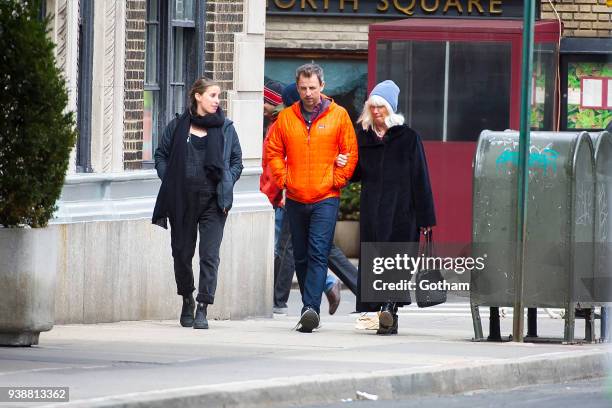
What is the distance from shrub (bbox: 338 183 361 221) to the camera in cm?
2302

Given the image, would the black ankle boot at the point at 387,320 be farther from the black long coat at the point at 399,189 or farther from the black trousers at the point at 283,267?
the black trousers at the point at 283,267

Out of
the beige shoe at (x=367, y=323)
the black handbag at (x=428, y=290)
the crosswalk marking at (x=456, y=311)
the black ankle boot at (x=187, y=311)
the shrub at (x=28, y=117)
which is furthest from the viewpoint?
the crosswalk marking at (x=456, y=311)

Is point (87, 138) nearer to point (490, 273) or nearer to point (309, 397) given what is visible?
point (490, 273)

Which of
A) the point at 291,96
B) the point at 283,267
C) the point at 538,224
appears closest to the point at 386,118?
the point at 538,224

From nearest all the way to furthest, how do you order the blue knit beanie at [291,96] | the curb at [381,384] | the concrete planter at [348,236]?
1. the curb at [381,384]
2. the blue knit beanie at [291,96]
3. the concrete planter at [348,236]

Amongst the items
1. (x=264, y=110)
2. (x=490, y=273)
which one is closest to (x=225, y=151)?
(x=490, y=273)

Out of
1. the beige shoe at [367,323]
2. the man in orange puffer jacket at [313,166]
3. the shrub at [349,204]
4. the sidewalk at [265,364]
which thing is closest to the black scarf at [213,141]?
the man in orange puffer jacket at [313,166]

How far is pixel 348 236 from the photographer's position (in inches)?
902

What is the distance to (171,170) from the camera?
13242 mm

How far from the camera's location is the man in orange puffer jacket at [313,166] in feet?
42.1

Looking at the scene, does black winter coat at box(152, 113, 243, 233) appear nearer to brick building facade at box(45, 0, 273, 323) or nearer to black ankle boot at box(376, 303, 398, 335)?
brick building facade at box(45, 0, 273, 323)

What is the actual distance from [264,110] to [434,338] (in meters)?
4.28

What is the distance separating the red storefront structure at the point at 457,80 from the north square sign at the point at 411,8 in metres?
3.98

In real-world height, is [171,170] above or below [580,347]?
above
